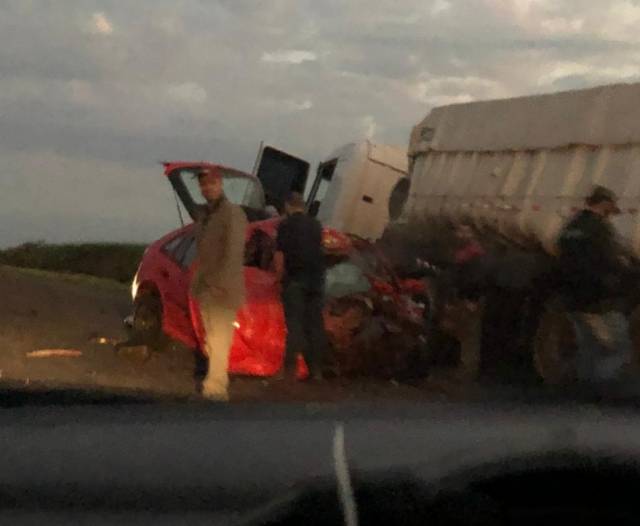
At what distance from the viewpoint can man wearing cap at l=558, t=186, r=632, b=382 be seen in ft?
29.4

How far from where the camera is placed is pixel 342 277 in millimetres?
9891

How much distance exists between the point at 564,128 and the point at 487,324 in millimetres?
2455

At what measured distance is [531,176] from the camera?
1176 centimetres

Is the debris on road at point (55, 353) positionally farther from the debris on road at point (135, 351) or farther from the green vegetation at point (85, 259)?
the green vegetation at point (85, 259)

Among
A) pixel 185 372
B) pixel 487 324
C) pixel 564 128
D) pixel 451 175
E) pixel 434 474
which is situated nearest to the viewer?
pixel 434 474

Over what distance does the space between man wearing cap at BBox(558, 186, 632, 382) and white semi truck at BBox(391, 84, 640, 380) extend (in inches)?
7.0

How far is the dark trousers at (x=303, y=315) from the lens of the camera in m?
9.19

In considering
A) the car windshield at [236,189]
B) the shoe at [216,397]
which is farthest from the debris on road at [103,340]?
the shoe at [216,397]

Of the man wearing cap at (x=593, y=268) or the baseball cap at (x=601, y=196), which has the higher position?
the baseball cap at (x=601, y=196)

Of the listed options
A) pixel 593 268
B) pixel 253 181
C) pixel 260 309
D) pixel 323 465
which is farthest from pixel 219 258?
pixel 323 465

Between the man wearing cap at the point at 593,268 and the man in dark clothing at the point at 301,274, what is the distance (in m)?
1.99

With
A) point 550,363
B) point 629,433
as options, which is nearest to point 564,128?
point 550,363

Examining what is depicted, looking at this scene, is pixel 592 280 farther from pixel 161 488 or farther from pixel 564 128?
pixel 161 488

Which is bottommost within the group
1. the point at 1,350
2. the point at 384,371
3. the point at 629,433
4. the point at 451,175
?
the point at 1,350
